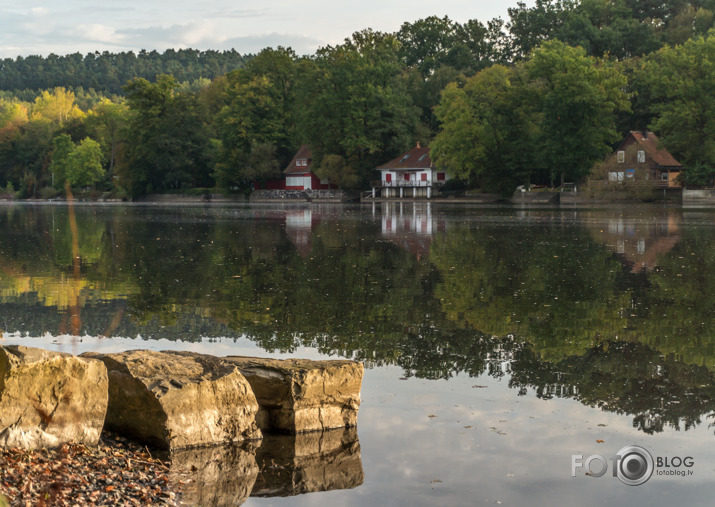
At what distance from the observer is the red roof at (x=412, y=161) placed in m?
→ 106

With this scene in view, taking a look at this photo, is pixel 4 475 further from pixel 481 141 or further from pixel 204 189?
pixel 204 189

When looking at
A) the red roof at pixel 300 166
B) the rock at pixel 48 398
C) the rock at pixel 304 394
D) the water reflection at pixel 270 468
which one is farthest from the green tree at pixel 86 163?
the rock at pixel 48 398

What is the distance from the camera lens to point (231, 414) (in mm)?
8688

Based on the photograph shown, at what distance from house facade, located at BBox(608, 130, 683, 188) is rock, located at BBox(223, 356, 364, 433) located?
254 ft

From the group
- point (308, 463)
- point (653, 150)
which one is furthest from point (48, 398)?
point (653, 150)

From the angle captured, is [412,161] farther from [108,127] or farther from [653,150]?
[108,127]

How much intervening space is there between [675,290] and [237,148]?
10169cm

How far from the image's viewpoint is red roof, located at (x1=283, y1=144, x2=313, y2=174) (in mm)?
118188

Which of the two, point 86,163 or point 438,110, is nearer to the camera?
point 438,110

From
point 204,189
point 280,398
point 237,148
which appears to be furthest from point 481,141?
point 280,398

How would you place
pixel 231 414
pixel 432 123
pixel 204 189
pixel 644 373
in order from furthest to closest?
pixel 204 189 → pixel 432 123 → pixel 644 373 → pixel 231 414

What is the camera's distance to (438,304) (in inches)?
671

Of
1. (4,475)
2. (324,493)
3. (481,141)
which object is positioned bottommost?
(324,493)

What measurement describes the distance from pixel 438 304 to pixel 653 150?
262 feet
